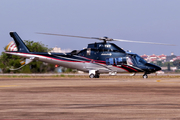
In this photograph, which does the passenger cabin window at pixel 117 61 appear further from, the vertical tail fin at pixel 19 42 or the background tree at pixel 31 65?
the background tree at pixel 31 65

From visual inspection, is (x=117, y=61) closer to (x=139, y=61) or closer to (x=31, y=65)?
(x=139, y=61)

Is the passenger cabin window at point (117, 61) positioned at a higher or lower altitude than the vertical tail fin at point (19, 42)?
lower

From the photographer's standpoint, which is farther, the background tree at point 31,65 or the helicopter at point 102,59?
the background tree at point 31,65

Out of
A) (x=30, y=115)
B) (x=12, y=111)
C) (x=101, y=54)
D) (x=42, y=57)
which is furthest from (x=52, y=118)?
(x=42, y=57)

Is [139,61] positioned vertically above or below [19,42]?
below

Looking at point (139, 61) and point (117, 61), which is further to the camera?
point (139, 61)

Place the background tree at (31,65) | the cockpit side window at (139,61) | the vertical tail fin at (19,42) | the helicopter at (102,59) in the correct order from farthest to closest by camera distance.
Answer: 1. the background tree at (31,65)
2. the vertical tail fin at (19,42)
3. the cockpit side window at (139,61)
4. the helicopter at (102,59)

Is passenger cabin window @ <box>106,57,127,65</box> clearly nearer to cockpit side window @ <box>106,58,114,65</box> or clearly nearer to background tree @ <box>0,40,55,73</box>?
cockpit side window @ <box>106,58,114,65</box>

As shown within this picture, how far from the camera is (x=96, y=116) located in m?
8.21

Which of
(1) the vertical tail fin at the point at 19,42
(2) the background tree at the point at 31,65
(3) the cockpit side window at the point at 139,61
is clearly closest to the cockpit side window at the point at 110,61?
(3) the cockpit side window at the point at 139,61

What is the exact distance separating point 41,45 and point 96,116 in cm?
7073

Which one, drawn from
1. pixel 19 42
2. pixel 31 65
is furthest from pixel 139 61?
pixel 31 65

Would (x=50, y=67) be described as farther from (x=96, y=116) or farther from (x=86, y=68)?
(x=96, y=116)

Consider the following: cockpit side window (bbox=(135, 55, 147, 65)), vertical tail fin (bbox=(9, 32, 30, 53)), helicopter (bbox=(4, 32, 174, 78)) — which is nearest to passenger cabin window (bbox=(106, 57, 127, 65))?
helicopter (bbox=(4, 32, 174, 78))
